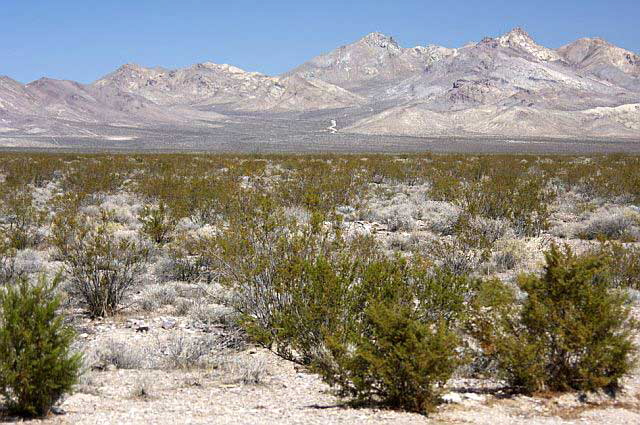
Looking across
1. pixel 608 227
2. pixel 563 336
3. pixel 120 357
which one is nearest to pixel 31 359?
pixel 120 357

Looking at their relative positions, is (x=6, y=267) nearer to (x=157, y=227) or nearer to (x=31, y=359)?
(x=157, y=227)

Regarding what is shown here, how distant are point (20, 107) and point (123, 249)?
494 ft

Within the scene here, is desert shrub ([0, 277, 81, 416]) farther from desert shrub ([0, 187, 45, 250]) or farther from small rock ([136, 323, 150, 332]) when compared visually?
desert shrub ([0, 187, 45, 250])

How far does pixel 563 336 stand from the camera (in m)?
6.04

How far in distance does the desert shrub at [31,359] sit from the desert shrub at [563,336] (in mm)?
3960

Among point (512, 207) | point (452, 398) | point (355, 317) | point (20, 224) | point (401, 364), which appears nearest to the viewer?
point (401, 364)

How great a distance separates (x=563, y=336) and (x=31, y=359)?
4.69 m

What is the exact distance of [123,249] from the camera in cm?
1028

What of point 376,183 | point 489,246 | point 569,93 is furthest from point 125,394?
point 569,93

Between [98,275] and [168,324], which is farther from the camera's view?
[98,275]

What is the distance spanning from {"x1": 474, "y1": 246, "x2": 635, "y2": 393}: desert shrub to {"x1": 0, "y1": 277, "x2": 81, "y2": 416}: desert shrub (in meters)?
3.96

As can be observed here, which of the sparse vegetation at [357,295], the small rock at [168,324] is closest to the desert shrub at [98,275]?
the sparse vegetation at [357,295]

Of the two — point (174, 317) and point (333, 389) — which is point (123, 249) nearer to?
point (174, 317)

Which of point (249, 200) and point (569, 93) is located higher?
point (569, 93)
